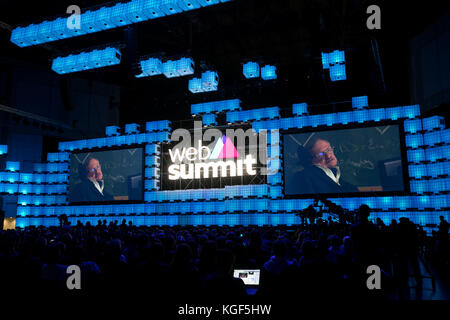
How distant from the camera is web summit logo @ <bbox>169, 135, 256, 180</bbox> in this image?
1997 centimetres

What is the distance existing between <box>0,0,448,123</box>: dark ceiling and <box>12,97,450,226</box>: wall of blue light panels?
2403 mm

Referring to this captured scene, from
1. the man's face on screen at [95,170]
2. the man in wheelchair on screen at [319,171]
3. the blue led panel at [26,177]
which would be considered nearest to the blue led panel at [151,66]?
the man in wheelchair on screen at [319,171]

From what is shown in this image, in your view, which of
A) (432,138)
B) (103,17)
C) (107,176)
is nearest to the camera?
(103,17)

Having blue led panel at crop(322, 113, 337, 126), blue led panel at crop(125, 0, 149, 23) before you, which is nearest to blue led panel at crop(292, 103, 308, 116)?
blue led panel at crop(322, 113, 337, 126)

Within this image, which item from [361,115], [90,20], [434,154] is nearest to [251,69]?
[361,115]

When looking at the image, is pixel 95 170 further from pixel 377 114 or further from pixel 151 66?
pixel 377 114

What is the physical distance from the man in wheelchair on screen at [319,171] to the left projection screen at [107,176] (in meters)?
10.2

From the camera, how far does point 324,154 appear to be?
17.7 meters

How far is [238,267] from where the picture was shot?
5.12 metres

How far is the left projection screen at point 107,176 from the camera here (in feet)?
71.6

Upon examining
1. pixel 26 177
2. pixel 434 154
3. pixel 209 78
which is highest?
pixel 209 78

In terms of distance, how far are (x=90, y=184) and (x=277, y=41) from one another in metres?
15.3

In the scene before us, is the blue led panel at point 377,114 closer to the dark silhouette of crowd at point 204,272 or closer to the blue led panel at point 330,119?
the blue led panel at point 330,119

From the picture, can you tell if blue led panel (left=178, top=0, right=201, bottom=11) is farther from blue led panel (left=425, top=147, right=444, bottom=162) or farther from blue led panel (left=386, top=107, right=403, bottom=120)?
blue led panel (left=425, top=147, right=444, bottom=162)
